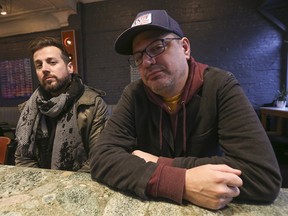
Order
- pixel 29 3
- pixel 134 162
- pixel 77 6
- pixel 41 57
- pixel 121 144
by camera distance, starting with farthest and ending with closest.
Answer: pixel 77 6
pixel 29 3
pixel 41 57
pixel 121 144
pixel 134 162

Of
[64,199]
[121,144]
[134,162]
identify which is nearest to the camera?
[64,199]

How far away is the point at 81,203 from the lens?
0.68m

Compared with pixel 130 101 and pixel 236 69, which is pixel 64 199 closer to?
pixel 130 101

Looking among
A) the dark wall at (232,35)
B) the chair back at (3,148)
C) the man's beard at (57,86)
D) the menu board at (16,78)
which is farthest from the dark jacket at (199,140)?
the menu board at (16,78)

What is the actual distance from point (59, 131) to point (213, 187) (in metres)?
1.25

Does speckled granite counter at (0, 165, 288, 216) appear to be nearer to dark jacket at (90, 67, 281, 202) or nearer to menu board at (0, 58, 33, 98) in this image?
dark jacket at (90, 67, 281, 202)

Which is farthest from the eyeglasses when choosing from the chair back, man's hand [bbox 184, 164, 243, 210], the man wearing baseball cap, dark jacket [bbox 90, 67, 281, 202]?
the chair back

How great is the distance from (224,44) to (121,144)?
403 centimetres

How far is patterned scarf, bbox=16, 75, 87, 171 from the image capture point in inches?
61.3

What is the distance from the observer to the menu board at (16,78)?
555 centimetres

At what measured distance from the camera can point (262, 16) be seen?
4.12 m

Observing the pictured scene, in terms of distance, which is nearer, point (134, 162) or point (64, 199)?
point (64, 199)

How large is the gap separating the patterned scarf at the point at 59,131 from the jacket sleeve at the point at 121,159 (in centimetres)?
59

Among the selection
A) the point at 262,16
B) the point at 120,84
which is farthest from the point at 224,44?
the point at 120,84
